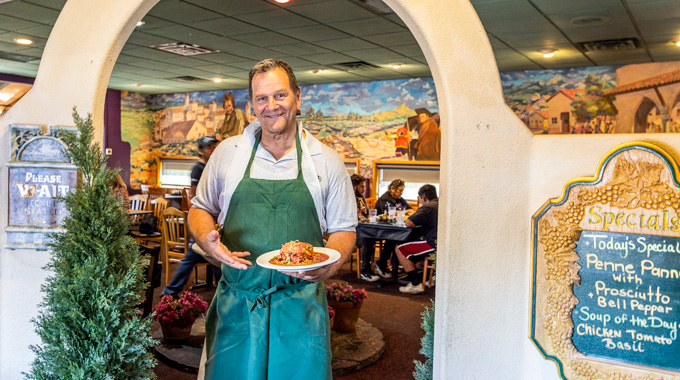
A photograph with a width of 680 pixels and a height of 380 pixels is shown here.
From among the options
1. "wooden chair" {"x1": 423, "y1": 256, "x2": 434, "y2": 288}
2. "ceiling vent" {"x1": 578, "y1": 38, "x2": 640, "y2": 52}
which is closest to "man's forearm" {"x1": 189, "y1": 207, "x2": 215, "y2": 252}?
"wooden chair" {"x1": 423, "y1": 256, "x2": 434, "y2": 288}

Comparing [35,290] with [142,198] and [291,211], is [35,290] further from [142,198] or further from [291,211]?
[142,198]

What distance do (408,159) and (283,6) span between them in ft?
16.8

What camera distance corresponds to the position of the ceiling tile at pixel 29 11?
5629 mm

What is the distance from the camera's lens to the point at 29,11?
231 inches

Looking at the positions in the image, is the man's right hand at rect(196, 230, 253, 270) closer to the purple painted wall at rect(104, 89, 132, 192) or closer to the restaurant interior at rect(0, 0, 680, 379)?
the restaurant interior at rect(0, 0, 680, 379)

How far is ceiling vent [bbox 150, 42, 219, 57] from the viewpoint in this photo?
7.38 meters

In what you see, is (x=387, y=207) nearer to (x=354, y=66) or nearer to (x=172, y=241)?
(x=354, y=66)

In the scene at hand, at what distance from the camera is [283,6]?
539 cm

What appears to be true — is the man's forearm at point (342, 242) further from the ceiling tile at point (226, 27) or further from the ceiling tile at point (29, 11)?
the ceiling tile at point (29, 11)

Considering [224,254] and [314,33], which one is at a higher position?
[314,33]

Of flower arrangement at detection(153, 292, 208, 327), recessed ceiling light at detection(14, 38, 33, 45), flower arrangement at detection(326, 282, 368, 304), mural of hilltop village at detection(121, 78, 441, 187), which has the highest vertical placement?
recessed ceiling light at detection(14, 38, 33, 45)

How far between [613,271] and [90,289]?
1.90 meters

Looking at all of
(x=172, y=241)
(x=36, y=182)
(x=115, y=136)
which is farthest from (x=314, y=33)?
(x=115, y=136)

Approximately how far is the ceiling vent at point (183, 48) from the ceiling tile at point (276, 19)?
1.70 meters
